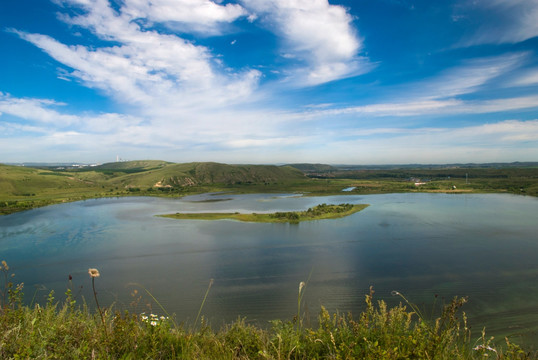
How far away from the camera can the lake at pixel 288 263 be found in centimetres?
1277

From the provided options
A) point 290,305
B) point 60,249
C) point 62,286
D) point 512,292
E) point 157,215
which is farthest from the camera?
point 157,215

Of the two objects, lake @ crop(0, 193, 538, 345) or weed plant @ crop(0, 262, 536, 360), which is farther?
lake @ crop(0, 193, 538, 345)

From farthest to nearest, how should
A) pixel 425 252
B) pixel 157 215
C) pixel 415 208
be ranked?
pixel 415 208 → pixel 157 215 → pixel 425 252

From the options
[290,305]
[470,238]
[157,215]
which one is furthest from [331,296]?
[157,215]

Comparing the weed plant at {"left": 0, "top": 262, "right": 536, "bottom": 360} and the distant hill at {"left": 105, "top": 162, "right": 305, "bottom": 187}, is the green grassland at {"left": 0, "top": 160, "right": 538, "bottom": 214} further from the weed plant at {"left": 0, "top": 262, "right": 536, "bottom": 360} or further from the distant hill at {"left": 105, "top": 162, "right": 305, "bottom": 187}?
the weed plant at {"left": 0, "top": 262, "right": 536, "bottom": 360}

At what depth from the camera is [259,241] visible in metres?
23.2

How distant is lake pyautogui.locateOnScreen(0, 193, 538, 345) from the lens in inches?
503

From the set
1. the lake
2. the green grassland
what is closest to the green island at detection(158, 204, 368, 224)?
the lake

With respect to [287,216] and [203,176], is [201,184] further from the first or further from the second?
[287,216]

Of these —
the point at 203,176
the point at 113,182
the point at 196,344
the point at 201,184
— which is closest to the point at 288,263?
the point at 196,344

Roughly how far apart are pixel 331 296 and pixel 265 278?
3837 millimetres

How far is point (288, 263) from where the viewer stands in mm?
18016

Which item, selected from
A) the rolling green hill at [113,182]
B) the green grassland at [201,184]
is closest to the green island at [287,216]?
the green grassland at [201,184]

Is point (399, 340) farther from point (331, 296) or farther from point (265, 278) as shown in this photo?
point (265, 278)
